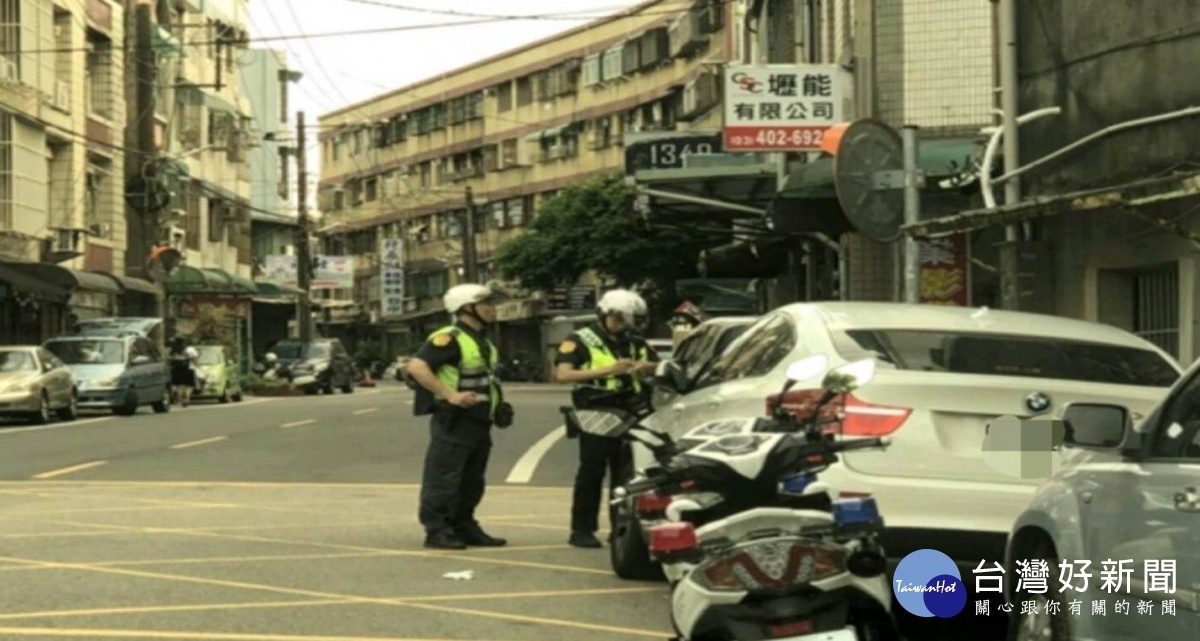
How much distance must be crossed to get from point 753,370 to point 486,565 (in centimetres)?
275

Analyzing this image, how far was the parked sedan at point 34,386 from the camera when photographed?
2845cm

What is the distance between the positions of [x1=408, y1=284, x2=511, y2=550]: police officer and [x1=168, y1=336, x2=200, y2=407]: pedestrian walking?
29590 mm

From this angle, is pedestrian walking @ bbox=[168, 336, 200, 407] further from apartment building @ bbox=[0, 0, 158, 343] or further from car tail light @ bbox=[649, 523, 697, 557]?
car tail light @ bbox=[649, 523, 697, 557]

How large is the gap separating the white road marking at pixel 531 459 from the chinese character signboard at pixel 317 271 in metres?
46.3

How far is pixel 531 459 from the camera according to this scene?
64.9 ft

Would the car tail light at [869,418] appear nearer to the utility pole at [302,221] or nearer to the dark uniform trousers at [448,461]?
the dark uniform trousers at [448,461]

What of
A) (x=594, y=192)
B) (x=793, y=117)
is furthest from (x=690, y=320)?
(x=594, y=192)

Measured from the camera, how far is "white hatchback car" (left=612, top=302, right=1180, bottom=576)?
7.47m

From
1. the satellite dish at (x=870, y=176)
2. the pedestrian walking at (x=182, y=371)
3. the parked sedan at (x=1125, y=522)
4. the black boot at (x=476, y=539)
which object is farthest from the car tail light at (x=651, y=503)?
the pedestrian walking at (x=182, y=371)

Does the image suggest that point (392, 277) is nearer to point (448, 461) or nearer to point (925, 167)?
point (925, 167)

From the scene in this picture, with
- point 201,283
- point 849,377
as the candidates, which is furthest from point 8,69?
point 849,377

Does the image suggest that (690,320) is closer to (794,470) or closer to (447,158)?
(794,470)

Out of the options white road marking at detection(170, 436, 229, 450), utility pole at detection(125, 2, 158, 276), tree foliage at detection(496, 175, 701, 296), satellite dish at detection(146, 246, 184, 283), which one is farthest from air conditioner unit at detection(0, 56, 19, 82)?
tree foliage at detection(496, 175, 701, 296)

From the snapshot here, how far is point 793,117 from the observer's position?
2105 cm
